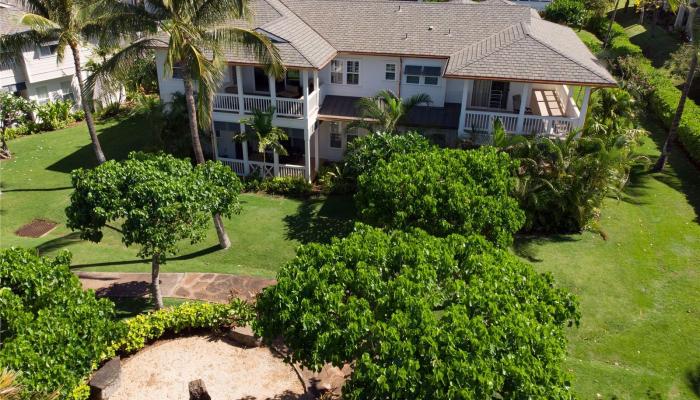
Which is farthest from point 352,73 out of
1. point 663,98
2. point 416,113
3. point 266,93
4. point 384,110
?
point 663,98

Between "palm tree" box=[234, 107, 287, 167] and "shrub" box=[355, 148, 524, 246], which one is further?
"palm tree" box=[234, 107, 287, 167]

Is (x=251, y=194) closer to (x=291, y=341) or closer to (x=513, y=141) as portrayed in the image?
(x=513, y=141)

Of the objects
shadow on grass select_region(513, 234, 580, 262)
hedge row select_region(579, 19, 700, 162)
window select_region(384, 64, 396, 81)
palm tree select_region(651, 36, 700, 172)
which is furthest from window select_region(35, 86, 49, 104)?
hedge row select_region(579, 19, 700, 162)

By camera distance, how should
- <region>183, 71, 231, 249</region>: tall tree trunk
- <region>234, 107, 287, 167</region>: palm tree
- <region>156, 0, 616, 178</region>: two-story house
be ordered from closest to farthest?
<region>183, 71, 231, 249</region>: tall tree trunk → <region>156, 0, 616, 178</region>: two-story house → <region>234, 107, 287, 167</region>: palm tree

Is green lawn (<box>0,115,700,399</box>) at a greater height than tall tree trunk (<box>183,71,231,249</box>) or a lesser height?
lesser

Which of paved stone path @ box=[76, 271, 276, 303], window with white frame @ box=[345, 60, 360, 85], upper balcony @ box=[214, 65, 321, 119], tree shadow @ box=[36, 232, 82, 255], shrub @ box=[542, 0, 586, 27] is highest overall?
shrub @ box=[542, 0, 586, 27]

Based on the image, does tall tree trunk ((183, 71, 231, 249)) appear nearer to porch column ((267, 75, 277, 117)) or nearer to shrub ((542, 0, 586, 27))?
porch column ((267, 75, 277, 117))

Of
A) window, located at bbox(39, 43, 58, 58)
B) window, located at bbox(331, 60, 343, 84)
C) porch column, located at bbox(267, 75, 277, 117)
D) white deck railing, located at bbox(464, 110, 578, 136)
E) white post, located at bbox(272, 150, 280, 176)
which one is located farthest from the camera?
window, located at bbox(39, 43, 58, 58)
